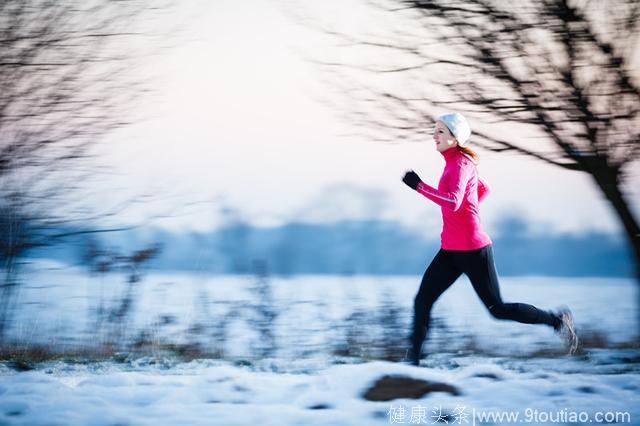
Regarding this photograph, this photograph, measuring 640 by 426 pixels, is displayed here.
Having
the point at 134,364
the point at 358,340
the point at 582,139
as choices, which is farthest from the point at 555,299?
the point at 134,364

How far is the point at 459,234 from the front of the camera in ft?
13.4

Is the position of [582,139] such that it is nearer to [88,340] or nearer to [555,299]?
[555,299]

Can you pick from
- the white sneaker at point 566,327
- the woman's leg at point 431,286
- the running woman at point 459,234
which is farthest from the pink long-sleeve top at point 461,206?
the white sneaker at point 566,327

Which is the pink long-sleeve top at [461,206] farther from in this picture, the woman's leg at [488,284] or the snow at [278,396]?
the snow at [278,396]

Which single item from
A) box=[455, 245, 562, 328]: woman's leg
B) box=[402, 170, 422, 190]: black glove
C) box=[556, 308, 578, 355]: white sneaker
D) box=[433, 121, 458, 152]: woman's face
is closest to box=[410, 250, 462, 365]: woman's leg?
box=[455, 245, 562, 328]: woman's leg

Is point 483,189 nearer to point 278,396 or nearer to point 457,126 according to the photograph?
point 457,126

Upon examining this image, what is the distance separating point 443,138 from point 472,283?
3.26 ft

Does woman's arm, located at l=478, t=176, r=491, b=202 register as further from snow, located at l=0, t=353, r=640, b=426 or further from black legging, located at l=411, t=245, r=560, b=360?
snow, located at l=0, t=353, r=640, b=426

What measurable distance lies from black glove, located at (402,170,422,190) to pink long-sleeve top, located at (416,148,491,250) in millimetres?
158

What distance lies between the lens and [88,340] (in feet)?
17.5

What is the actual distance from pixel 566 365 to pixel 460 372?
1.00 metres

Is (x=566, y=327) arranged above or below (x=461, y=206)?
below

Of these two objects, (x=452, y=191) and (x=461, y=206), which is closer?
(x=452, y=191)

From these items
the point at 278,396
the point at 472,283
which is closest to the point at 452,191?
the point at 472,283
